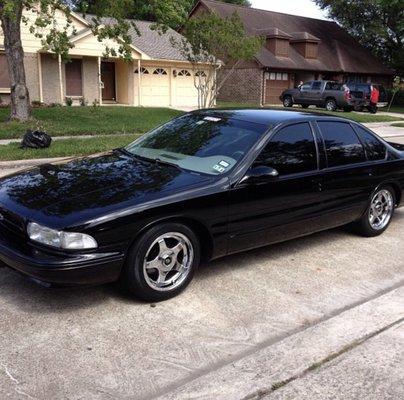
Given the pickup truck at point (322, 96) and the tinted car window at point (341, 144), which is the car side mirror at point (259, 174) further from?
the pickup truck at point (322, 96)

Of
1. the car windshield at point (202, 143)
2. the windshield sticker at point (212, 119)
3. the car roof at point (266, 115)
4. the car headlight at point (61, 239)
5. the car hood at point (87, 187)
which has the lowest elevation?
the car headlight at point (61, 239)

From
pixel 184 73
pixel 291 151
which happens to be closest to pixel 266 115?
pixel 291 151

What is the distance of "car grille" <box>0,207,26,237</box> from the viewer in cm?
380

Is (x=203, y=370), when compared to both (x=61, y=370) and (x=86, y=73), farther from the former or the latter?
(x=86, y=73)

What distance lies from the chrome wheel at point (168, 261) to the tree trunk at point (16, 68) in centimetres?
1306

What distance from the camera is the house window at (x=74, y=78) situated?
86.1 feet

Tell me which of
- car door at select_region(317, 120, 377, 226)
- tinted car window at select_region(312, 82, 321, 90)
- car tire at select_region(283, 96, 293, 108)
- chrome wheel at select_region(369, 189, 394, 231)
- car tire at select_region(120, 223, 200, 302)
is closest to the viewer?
car tire at select_region(120, 223, 200, 302)

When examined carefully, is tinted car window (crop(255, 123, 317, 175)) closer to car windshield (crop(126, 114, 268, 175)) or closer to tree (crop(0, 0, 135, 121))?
car windshield (crop(126, 114, 268, 175))

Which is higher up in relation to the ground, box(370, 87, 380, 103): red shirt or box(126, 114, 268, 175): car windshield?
box(126, 114, 268, 175): car windshield

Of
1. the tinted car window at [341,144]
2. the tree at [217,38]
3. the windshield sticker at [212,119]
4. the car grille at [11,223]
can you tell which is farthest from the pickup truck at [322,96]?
the car grille at [11,223]

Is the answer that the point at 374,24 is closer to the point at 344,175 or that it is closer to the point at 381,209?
the point at 381,209

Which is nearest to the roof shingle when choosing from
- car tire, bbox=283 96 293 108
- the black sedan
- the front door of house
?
car tire, bbox=283 96 293 108

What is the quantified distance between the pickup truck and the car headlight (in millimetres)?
29327

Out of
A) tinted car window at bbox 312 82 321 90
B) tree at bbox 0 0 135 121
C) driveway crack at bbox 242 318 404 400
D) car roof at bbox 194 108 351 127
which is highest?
tree at bbox 0 0 135 121
